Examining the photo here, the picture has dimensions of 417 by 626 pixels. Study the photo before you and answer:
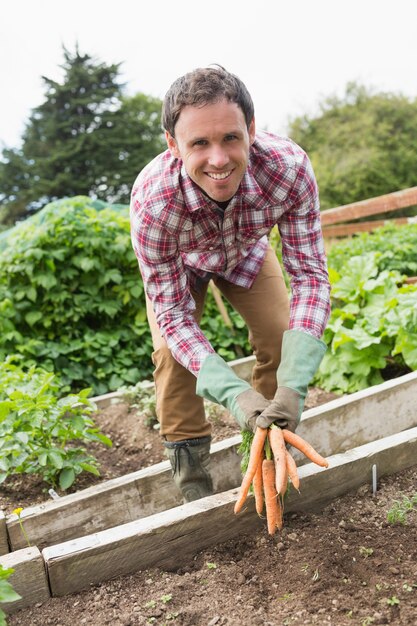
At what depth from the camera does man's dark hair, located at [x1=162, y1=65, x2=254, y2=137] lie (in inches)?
72.3

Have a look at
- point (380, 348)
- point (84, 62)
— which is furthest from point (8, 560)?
point (84, 62)

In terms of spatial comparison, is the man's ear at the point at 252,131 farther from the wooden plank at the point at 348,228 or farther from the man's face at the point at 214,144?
the wooden plank at the point at 348,228

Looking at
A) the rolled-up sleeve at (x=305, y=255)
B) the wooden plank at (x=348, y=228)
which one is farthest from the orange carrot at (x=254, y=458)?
the wooden plank at (x=348, y=228)

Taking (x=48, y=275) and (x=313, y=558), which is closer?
(x=313, y=558)

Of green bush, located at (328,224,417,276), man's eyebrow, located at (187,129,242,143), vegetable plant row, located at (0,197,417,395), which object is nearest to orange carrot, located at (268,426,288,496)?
man's eyebrow, located at (187,129,242,143)

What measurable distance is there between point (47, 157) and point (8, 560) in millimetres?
29980

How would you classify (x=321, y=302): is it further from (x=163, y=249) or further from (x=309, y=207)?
(x=163, y=249)

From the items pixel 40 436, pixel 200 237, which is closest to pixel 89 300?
pixel 40 436

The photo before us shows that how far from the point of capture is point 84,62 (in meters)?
31.3

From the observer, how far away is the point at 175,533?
6.46ft

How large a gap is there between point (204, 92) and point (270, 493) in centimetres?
125

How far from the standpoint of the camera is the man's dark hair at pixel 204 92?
1.84 m

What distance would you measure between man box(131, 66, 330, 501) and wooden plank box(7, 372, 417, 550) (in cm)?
19

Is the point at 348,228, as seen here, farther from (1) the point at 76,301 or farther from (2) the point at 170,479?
(2) the point at 170,479
